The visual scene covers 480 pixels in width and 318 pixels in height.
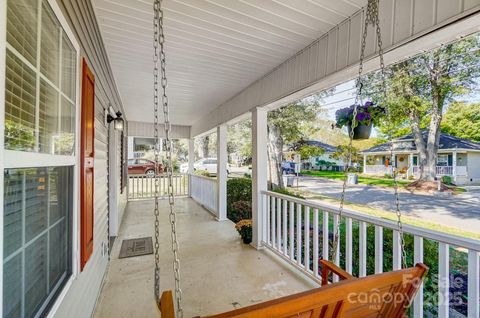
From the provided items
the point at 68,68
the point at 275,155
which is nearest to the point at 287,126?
the point at 275,155

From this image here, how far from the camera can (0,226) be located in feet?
2.43

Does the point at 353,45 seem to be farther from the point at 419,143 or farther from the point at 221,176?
the point at 221,176

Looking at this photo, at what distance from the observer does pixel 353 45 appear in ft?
6.97

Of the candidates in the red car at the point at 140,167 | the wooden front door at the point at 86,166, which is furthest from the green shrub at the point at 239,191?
the red car at the point at 140,167

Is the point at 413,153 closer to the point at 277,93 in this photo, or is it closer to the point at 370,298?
the point at 277,93

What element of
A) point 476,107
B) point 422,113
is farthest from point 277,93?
point 476,107

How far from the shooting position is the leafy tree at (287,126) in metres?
6.60

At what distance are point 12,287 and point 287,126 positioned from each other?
21.6ft

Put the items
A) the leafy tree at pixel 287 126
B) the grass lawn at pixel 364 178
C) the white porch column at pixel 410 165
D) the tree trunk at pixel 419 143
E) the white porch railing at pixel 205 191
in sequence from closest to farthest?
the tree trunk at pixel 419 143 < the white porch column at pixel 410 165 < the grass lawn at pixel 364 178 < the white porch railing at pixel 205 191 < the leafy tree at pixel 287 126

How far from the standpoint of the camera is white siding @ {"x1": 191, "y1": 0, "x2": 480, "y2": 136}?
5.06ft

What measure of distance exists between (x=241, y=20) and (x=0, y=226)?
223 cm

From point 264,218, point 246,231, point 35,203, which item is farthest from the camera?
point 246,231

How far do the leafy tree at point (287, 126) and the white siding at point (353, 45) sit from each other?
3.16 meters

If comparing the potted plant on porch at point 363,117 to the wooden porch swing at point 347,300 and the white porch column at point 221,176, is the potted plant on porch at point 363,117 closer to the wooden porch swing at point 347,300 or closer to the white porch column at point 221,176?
the wooden porch swing at point 347,300
